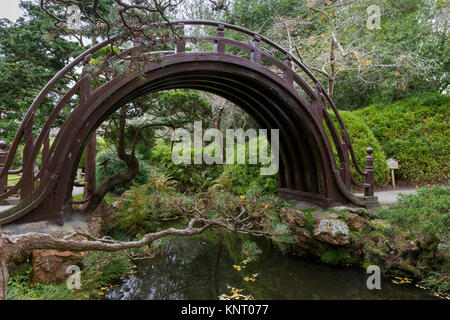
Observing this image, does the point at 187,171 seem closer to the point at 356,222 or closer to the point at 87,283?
the point at 356,222

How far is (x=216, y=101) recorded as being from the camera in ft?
38.1

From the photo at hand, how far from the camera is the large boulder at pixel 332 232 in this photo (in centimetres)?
463

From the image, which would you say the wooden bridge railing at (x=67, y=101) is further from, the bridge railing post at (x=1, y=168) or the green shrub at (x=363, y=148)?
the green shrub at (x=363, y=148)

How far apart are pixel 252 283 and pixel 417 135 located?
7621mm

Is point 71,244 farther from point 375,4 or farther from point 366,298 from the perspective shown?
point 375,4

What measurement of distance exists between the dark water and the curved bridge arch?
56.6 inches

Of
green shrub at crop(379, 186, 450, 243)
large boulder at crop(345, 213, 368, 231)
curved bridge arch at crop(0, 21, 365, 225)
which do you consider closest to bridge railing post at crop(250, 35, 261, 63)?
curved bridge arch at crop(0, 21, 365, 225)

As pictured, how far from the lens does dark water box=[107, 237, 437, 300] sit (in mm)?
3645

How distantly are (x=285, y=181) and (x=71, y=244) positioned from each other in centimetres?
565

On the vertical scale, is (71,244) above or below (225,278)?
above

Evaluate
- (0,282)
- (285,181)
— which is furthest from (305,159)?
(0,282)

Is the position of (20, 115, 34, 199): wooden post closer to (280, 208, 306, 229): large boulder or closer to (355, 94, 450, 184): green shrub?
(280, 208, 306, 229): large boulder

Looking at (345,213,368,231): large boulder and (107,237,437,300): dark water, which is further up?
(345,213,368,231): large boulder

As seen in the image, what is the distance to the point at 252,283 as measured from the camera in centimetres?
397
